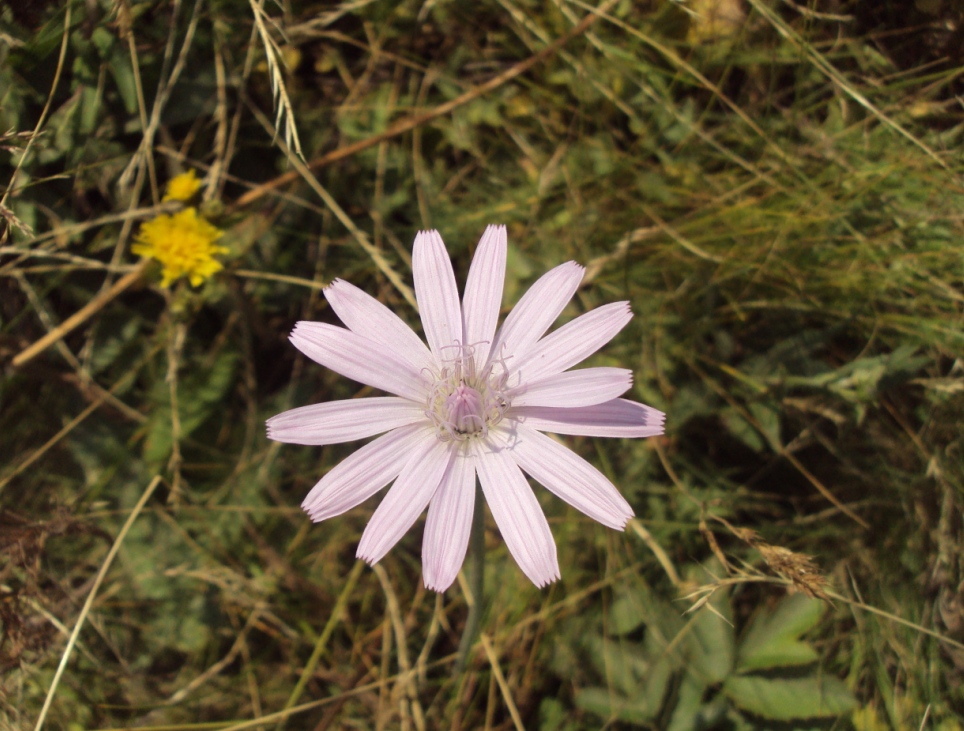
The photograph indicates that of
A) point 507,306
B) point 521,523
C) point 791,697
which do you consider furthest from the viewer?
point 507,306

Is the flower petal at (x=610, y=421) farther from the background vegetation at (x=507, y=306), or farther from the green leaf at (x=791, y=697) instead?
the green leaf at (x=791, y=697)

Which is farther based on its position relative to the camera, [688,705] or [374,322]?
[688,705]

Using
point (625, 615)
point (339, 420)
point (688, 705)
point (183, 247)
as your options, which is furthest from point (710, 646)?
point (183, 247)

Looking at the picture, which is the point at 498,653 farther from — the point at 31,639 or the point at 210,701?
Result: the point at 31,639

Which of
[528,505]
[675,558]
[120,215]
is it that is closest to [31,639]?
[120,215]

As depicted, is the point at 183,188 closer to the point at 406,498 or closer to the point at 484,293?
the point at 484,293

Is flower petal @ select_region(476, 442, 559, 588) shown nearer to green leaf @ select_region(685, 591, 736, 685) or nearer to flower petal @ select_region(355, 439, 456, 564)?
flower petal @ select_region(355, 439, 456, 564)

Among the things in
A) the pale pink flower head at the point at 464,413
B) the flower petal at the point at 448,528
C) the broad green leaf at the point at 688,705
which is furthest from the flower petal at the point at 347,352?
the broad green leaf at the point at 688,705
